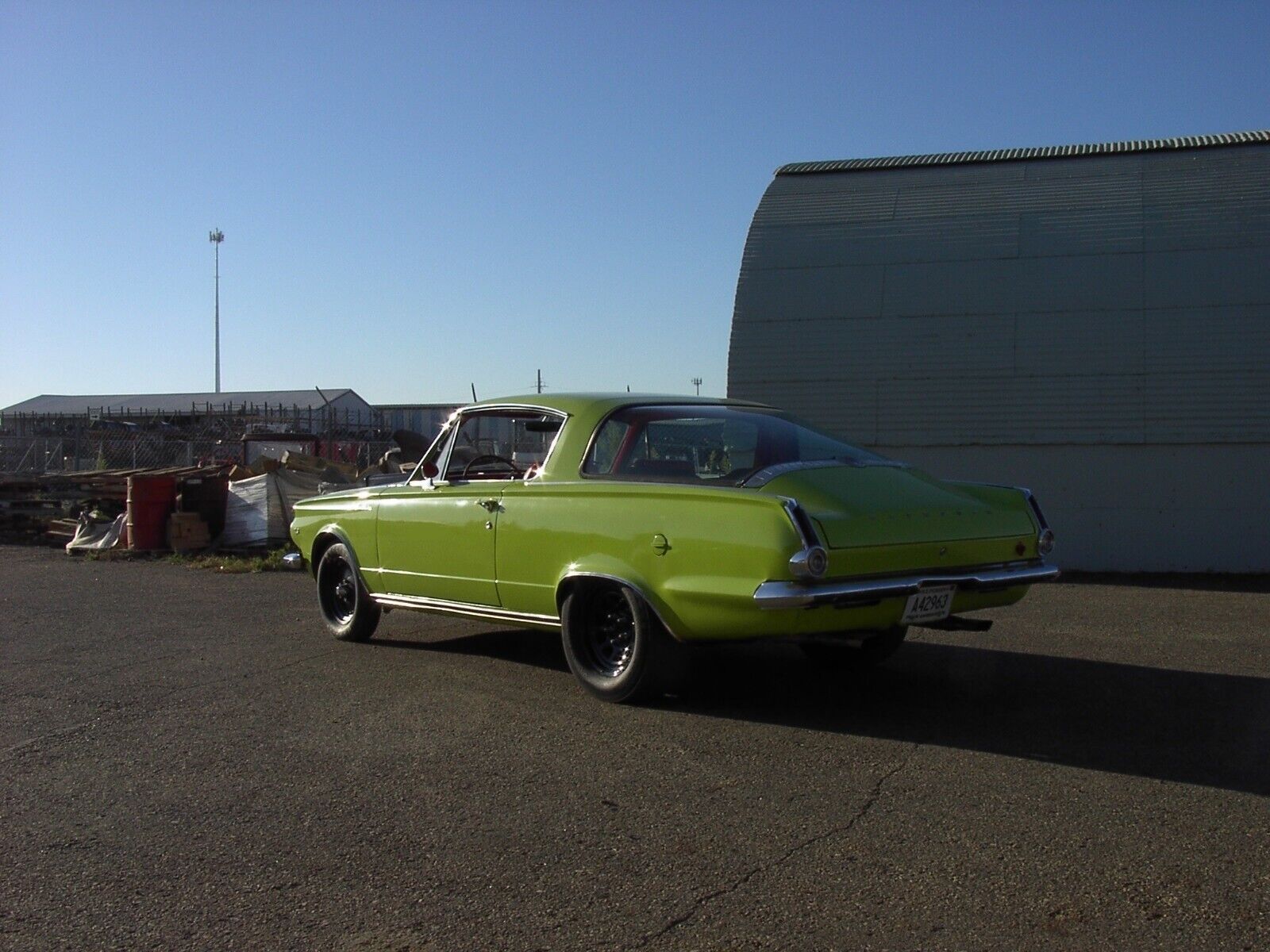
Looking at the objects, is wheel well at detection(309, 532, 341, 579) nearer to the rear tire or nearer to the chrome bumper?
the rear tire

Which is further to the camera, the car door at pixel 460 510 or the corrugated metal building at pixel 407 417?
the corrugated metal building at pixel 407 417

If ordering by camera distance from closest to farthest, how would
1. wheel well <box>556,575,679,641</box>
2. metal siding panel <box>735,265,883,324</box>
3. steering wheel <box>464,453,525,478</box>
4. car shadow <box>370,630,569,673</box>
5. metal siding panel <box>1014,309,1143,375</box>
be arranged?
wheel well <box>556,575,679,641</box> → steering wheel <box>464,453,525,478</box> → car shadow <box>370,630,569,673</box> → metal siding panel <box>1014,309,1143,375</box> → metal siding panel <box>735,265,883,324</box>

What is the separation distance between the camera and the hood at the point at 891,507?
5477 millimetres

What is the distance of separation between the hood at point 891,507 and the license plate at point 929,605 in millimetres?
248

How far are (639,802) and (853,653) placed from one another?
2.80 meters

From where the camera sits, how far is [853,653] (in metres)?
7.05

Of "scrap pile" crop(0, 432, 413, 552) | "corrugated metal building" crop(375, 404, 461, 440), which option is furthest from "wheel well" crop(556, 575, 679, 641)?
"corrugated metal building" crop(375, 404, 461, 440)

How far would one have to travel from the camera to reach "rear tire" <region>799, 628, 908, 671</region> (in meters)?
6.97

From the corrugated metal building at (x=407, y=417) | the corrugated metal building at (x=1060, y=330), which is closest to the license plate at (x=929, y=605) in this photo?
the corrugated metal building at (x=1060, y=330)

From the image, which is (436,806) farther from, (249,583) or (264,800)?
(249,583)

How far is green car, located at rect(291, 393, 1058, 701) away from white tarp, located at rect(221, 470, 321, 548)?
8.14 m

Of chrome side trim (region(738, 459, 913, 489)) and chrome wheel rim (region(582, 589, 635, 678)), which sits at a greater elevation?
chrome side trim (region(738, 459, 913, 489))

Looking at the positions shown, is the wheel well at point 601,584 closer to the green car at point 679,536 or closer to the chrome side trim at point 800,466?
the green car at point 679,536

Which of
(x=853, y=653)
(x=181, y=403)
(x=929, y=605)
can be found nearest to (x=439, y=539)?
(x=853, y=653)
